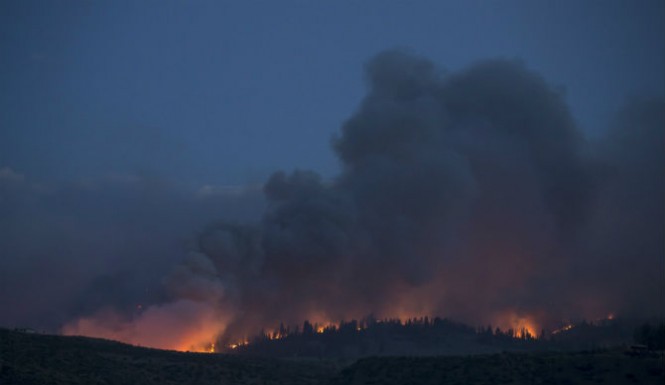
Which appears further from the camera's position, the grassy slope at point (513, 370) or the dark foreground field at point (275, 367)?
the dark foreground field at point (275, 367)

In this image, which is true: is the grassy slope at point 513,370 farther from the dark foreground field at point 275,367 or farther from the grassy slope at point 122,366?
the grassy slope at point 122,366

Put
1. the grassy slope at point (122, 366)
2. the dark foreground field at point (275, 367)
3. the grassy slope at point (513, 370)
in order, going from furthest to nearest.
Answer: the grassy slope at point (122, 366) < the dark foreground field at point (275, 367) < the grassy slope at point (513, 370)

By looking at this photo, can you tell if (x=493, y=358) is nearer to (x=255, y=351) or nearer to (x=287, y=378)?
(x=287, y=378)

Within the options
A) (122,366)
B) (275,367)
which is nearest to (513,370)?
(275,367)

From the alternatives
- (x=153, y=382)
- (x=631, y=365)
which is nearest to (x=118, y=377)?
(x=153, y=382)

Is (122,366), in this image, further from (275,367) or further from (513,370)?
(513,370)

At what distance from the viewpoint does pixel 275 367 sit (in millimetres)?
99188

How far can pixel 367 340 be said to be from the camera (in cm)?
14612

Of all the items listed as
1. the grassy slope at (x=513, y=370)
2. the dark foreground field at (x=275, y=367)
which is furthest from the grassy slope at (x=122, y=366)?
the grassy slope at (x=513, y=370)

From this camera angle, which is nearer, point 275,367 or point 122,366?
point 122,366

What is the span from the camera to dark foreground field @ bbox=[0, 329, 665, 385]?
6862 centimetres

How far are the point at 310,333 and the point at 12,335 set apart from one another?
234ft

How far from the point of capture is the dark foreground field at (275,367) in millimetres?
68625

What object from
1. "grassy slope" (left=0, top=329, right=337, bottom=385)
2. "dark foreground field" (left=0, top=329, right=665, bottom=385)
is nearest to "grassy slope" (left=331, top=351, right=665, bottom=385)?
"dark foreground field" (left=0, top=329, right=665, bottom=385)
